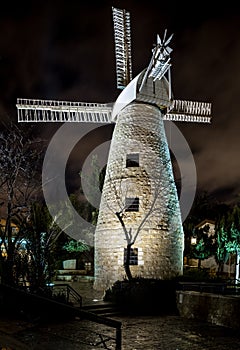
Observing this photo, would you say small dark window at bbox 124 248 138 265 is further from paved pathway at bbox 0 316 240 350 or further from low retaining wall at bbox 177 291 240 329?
paved pathway at bbox 0 316 240 350

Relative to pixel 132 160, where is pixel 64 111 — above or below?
above

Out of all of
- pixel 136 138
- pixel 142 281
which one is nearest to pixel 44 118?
pixel 136 138

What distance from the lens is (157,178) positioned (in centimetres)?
2041

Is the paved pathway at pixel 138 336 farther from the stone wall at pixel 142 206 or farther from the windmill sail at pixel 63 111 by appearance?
the windmill sail at pixel 63 111

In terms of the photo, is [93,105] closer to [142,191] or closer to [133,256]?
[142,191]

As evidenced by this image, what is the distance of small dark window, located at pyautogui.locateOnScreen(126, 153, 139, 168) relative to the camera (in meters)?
20.7

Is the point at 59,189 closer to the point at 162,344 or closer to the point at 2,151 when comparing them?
the point at 2,151

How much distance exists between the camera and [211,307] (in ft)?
45.8

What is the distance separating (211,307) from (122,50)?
51.2 ft

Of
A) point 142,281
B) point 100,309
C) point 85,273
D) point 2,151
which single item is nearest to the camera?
point 100,309

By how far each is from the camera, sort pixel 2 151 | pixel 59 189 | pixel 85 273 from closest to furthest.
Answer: pixel 2 151 → pixel 85 273 → pixel 59 189

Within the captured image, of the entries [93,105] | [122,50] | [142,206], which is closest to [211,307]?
[142,206]

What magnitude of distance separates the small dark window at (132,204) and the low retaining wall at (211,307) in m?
5.26

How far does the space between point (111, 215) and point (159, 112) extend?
637 centimetres
